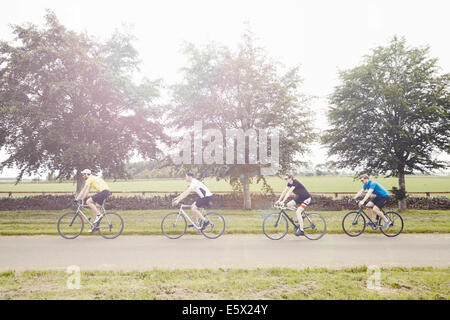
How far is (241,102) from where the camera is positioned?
18188mm

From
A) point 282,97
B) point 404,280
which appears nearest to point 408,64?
point 282,97

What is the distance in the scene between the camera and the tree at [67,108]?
50.4 feet

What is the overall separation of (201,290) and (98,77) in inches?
614

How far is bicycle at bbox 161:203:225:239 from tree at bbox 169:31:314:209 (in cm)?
893

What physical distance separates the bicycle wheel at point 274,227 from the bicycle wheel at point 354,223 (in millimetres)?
2057

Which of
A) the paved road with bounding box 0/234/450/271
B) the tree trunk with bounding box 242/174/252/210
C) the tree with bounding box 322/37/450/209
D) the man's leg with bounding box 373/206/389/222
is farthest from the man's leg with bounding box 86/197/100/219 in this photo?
the tree with bounding box 322/37/450/209

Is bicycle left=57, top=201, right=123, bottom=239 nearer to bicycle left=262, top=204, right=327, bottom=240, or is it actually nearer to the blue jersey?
bicycle left=262, top=204, right=327, bottom=240

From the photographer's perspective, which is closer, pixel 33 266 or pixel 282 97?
pixel 33 266

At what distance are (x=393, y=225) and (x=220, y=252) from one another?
5986 millimetres

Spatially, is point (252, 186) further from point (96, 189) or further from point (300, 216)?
point (96, 189)

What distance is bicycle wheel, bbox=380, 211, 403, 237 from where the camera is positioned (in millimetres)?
8844

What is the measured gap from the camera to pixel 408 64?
56.8 ft

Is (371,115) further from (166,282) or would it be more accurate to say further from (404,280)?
(166,282)

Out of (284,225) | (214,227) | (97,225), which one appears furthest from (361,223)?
(97,225)
